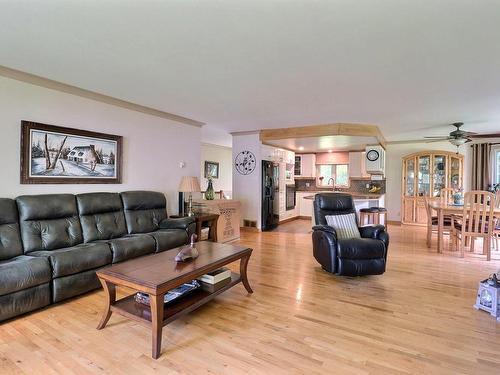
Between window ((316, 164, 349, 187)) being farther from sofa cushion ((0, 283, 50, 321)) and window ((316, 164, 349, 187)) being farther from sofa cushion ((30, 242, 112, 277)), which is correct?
sofa cushion ((0, 283, 50, 321))

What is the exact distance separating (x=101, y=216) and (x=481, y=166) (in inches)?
313

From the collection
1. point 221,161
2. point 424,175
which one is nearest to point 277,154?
point 221,161

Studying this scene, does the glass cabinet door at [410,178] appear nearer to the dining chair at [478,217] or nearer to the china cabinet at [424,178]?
the china cabinet at [424,178]

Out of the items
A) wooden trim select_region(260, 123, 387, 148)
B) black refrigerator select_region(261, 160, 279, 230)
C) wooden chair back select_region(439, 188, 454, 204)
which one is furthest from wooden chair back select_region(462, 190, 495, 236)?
black refrigerator select_region(261, 160, 279, 230)

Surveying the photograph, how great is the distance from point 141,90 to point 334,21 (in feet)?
8.26

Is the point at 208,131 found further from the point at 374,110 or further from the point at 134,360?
the point at 134,360

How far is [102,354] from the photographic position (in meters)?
1.89

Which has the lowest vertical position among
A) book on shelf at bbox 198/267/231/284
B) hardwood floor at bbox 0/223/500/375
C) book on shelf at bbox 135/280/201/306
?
hardwood floor at bbox 0/223/500/375

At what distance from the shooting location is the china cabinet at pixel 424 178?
694 cm

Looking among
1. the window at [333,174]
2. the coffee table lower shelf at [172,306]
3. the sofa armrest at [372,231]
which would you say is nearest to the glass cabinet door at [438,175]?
the window at [333,174]

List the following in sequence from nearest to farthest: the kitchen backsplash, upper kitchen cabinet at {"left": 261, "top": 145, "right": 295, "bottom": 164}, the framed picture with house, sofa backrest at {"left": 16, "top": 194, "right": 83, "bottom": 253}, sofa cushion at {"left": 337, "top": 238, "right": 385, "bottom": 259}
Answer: sofa backrest at {"left": 16, "top": 194, "right": 83, "bottom": 253} → the framed picture with house → sofa cushion at {"left": 337, "top": 238, "right": 385, "bottom": 259} → upper kitchen cabinet at {"left": 261, "top": 145, "right": 295, "bottom": 164} → the kitchen backsplash

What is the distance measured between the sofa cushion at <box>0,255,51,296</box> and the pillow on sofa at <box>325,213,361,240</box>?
10.5 ft

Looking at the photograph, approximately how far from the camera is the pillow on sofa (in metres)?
3.74

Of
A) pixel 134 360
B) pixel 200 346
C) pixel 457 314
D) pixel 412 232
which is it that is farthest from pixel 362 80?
pixel 412 232
